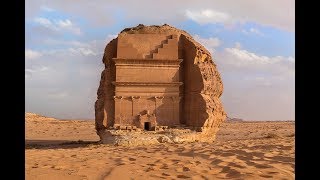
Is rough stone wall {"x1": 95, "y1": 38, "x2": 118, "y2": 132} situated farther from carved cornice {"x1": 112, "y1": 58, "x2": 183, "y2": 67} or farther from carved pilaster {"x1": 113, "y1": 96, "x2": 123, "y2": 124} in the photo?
carved cornice {"x1": 112, "y1": 58, "x2": 183, "y2": 67}

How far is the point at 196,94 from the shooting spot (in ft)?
55.8

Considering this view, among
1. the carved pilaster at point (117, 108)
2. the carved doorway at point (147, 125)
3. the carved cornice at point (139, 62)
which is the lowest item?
A: the carved doorway at point (147, 125)

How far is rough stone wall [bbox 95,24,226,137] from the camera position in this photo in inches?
663

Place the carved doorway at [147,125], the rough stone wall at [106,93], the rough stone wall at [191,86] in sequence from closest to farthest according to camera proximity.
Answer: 1. the carved doorway at [147,125]
2. the rough stone wall at [191,86]
3. the rough stone wall at [106,93]

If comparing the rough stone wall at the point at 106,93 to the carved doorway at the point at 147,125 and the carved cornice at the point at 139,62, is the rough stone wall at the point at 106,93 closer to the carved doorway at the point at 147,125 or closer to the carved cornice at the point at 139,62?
the carved cornice at the point at 139,62

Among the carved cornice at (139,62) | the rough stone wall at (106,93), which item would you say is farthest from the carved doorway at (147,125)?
the carved cornice at (139,62)

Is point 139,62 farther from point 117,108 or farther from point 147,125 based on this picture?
point 147,125

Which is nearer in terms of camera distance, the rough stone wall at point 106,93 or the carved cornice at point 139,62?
the carved cornice at point 139,62

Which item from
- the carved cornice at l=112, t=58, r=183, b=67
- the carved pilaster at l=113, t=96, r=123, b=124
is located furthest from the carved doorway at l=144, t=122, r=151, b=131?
the carved cornice at l=112, t=58, r=183, b=67

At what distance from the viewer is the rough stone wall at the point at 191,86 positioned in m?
16.8

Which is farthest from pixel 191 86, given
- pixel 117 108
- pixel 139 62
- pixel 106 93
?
pixel 106 93

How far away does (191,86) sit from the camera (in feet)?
56.8
